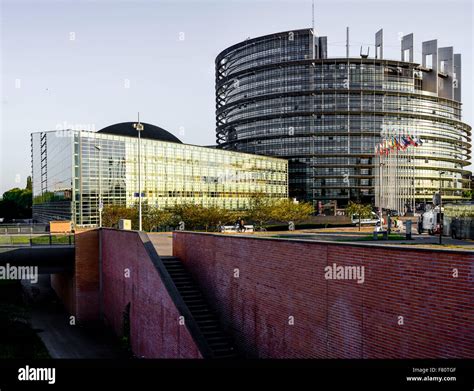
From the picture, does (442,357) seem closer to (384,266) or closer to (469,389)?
(469,389)

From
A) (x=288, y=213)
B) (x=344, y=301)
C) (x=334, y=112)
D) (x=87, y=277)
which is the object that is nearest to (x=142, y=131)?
(x=288, y=213)

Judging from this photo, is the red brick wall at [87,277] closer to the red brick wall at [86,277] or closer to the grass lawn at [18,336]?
the red brick wall at [86,277]

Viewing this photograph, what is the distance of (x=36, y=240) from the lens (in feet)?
78.2

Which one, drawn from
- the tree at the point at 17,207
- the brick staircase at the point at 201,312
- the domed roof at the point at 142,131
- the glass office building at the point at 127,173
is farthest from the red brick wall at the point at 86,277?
A: the tree at the point at 17,207

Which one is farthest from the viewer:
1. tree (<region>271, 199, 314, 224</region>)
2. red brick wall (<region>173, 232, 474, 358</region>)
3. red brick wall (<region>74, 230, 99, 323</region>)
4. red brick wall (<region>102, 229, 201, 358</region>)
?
tree (<region>271, 199, 314, 224</region>)

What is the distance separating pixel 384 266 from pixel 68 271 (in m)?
22.0

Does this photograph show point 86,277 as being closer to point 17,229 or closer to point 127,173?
point 17,229

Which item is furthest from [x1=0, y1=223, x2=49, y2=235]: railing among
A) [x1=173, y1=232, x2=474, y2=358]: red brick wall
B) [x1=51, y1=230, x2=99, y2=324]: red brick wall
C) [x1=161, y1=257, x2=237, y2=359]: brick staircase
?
[x1=173, y1=232, x2=474, y2=358]: red brick wall

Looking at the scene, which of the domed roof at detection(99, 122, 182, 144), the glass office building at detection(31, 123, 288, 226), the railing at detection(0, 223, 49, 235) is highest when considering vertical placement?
the domed roof at detection(99, 122, 182, 144)

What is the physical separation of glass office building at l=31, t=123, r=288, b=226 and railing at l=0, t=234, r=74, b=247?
11.7 m

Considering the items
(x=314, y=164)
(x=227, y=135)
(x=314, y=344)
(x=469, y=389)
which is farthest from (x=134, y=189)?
(x=227, y=135)

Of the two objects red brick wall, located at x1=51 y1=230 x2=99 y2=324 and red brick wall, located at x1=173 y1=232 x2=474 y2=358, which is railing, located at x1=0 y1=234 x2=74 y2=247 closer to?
red brick wall, located at x1=51 y1=230 x2=99 y2=324

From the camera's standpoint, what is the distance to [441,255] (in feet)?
25.0

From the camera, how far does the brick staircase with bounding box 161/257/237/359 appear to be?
1344cm
